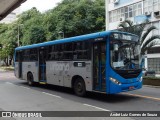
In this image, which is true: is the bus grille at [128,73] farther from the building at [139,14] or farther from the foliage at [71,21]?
the foliage at [71,21]

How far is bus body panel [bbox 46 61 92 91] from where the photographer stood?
36.6 feet

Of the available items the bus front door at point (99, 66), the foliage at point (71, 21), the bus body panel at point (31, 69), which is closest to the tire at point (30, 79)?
the bus body panel at point (31, 69)

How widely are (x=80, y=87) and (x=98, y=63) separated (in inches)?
71.7

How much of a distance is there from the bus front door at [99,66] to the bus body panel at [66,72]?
1.15 feet

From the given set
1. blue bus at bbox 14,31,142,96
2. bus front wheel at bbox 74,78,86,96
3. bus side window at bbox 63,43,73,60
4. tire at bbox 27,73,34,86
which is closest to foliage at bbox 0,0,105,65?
tire at bbox 27,73,34,86

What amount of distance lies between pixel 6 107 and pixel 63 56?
15.0 feet

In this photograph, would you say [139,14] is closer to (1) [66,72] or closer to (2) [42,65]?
(2) [42,65]

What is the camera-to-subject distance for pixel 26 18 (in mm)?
56719

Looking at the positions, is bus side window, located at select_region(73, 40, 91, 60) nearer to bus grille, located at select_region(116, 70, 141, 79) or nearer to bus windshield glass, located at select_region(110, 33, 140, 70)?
bus windshield glass, located at select_region(110, 33, 140, 70)

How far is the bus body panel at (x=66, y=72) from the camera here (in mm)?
11148

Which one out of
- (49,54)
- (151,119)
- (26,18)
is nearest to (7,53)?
(26,18)

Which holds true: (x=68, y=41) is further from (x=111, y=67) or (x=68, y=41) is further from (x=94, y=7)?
(x=94, y=7)

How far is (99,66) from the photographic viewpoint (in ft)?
34.6

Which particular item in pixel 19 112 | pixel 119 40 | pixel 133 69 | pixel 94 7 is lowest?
pixel 19 112
